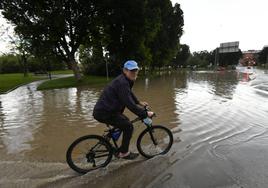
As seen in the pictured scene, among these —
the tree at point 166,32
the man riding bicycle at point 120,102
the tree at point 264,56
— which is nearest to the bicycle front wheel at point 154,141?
the man riding bicycle at point 120,102

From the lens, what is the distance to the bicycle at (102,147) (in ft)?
15.4

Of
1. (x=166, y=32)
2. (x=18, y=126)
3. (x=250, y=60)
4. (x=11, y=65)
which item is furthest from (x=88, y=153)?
(x=250, y=60)

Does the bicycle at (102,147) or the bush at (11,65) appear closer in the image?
the bicycle at (102,147)

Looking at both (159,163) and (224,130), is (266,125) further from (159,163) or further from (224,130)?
(159,163)

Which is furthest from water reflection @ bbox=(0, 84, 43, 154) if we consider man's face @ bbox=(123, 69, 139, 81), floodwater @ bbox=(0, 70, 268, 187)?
man's face @ bbox=(123, 69, 139, 81)

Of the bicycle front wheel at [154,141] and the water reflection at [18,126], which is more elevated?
the bicycle front wheel at [154,141]

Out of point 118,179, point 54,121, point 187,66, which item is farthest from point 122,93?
point 187,66

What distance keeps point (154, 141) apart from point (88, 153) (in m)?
1.50

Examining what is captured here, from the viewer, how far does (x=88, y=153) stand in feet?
15.8

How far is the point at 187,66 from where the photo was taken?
114188 millimetres

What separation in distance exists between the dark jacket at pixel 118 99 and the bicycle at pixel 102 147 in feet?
1.30

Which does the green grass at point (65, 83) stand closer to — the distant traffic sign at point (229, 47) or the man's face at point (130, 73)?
the man's face at point (130, 73)

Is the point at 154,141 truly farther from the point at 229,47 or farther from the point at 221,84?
the point at 229,47

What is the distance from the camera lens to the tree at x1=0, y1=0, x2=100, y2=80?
71.9 feet
